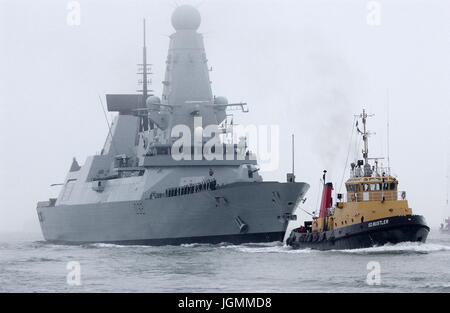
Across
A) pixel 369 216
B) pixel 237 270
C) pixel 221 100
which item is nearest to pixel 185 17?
pixel 221 100

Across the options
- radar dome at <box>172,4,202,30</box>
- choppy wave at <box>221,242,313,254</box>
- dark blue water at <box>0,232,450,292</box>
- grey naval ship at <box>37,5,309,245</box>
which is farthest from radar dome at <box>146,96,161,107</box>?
dark blue water at <box>0,232,450,292</box>

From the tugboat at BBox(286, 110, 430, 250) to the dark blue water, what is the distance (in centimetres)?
70

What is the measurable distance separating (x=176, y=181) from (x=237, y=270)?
22.8 meters

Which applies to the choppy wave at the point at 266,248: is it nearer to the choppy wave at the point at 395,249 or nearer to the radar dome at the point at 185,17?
the choppy wave at the point at 395,249

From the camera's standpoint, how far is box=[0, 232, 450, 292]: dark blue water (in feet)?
113

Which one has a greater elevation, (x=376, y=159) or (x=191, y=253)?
(x=376, y=159)

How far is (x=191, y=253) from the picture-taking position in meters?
51.3

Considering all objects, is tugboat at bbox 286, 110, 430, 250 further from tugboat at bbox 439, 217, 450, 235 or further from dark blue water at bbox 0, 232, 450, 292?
tugboat at bbox 439, 217, 450, 235

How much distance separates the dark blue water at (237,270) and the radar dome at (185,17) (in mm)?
19065

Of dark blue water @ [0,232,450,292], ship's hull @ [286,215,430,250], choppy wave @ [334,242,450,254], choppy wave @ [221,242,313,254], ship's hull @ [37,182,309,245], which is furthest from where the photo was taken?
ship's hull @ [37,182,309,245]

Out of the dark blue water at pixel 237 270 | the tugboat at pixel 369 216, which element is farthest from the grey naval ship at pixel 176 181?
the tugboat at pixel 369 216

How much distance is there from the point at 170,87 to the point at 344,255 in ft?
85.1
